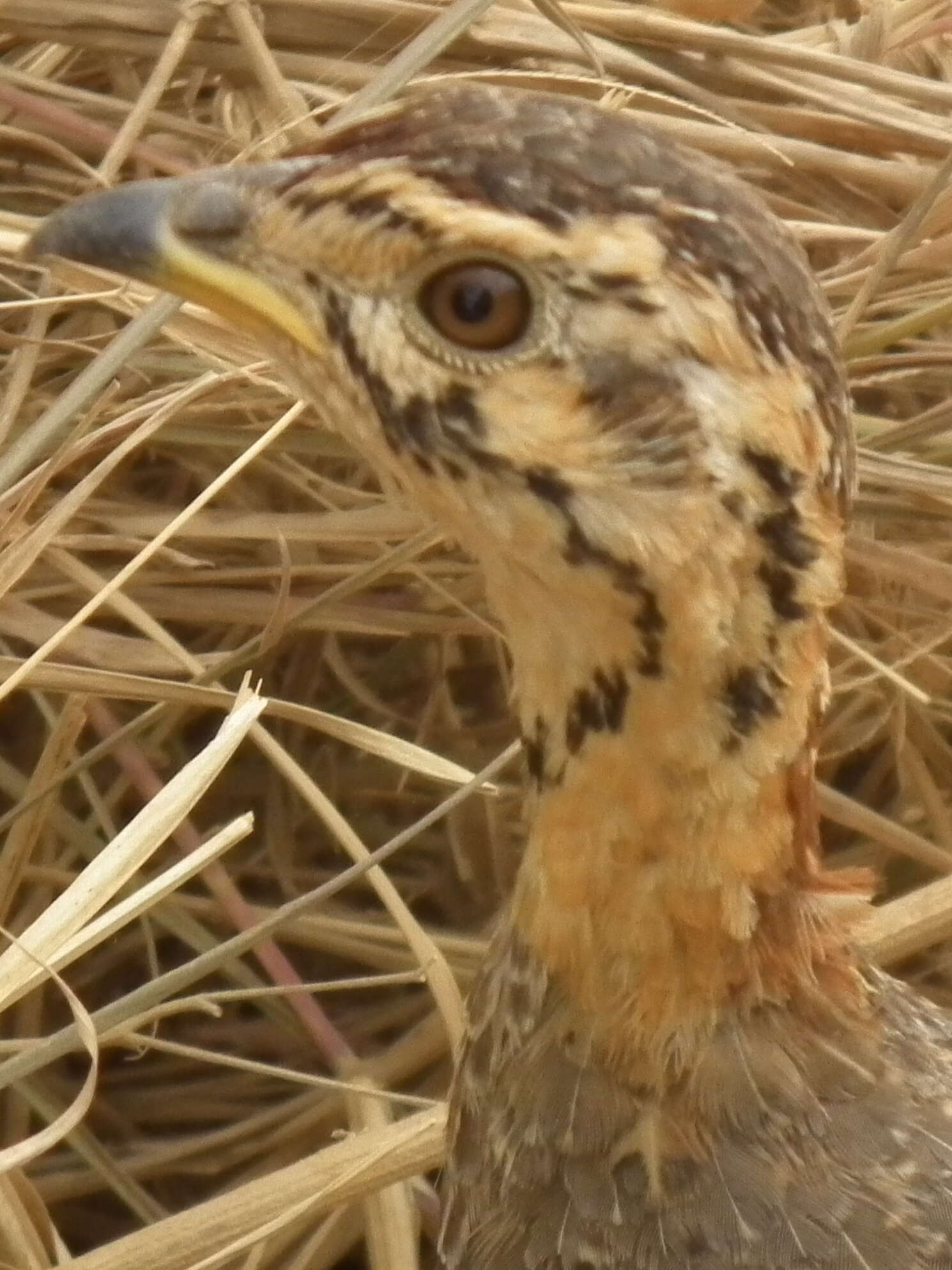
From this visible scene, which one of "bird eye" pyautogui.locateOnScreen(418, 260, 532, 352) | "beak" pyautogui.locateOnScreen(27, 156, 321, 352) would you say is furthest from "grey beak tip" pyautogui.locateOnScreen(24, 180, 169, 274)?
"bird eye" pyautogui.locateOnScreen(418, 260, 532, 352)

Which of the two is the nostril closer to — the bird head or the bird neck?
the bird head

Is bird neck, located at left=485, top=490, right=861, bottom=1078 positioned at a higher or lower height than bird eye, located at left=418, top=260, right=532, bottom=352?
lower

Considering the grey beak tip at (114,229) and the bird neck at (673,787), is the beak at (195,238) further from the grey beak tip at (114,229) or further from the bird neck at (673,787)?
the bird neck at (673,787)

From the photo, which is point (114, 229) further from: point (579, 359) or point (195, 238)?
point (579, 359)

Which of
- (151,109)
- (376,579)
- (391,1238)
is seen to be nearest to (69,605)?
(376,579)

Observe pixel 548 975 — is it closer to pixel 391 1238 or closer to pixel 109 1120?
pixel 391 1238

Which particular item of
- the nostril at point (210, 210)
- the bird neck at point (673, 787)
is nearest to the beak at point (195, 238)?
the nostril at point (210, 210)

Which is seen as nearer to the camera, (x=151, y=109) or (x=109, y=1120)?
(x=151, y=109)
